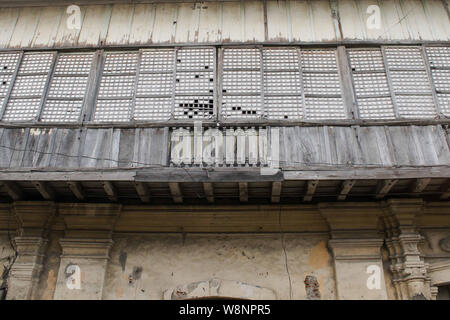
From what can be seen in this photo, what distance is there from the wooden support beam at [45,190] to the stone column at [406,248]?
5051 millimetres

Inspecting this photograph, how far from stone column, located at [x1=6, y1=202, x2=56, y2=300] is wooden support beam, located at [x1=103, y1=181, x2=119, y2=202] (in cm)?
96

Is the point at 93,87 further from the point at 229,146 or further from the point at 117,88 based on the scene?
the point at 229,146


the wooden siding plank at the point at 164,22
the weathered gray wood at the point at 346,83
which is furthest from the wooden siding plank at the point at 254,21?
the weathered gray wood at the point at 346,83

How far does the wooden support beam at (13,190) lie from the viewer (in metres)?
6.53

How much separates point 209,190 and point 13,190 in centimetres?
292

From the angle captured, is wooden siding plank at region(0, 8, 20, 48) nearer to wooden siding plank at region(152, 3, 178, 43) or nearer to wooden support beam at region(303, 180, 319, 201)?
wooden siding plank at region(152, 3, 178, 43)

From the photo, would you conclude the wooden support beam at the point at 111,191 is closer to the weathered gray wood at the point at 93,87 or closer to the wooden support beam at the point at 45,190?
the wooden support beam at the point at 45,190

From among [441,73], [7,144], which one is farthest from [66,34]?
[441,73]

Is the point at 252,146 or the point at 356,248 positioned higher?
the point at 252,146

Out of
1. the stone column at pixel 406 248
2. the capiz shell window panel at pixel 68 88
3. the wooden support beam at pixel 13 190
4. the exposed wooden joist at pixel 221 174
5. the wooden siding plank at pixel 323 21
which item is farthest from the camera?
the wooden siding plank at pixel 323 21

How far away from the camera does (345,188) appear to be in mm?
6461

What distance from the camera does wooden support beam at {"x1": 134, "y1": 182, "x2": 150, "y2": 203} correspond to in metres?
6.44

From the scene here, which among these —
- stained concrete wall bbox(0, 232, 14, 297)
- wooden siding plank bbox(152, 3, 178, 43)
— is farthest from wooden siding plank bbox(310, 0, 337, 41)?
stained concrete wall bbox(0, 232, 14, 297)
